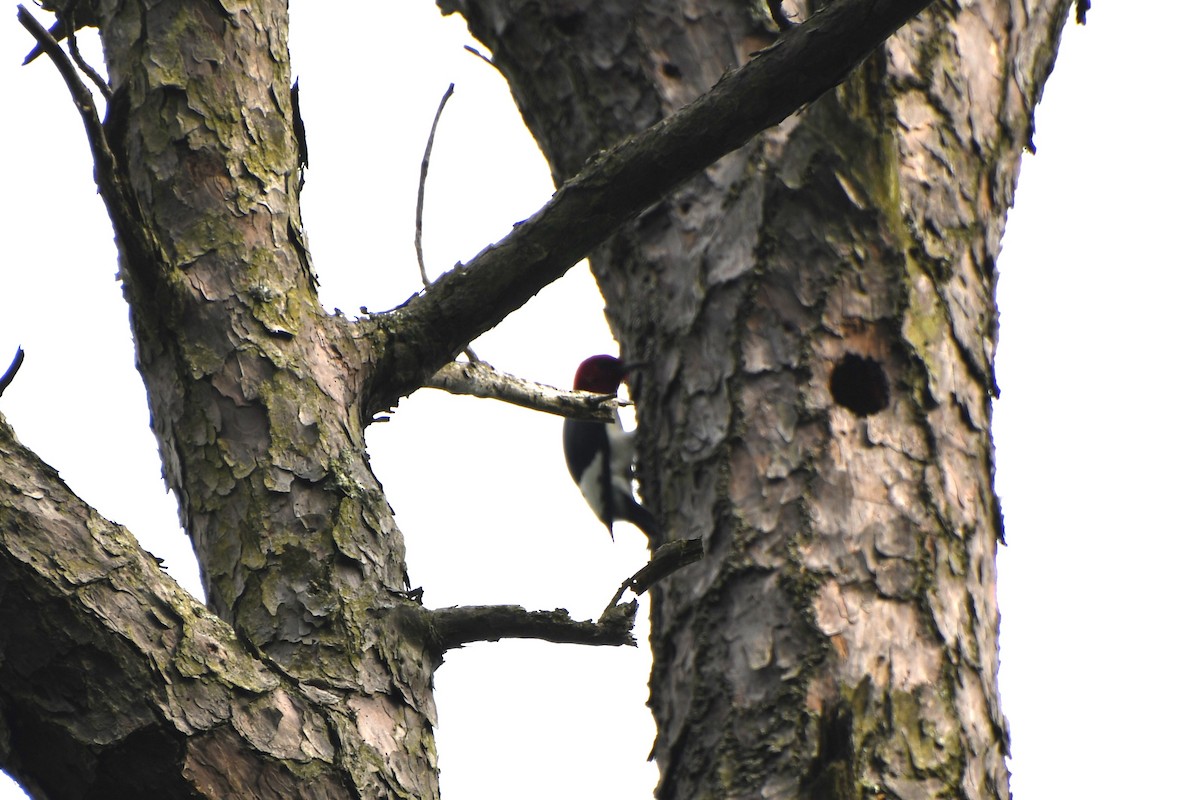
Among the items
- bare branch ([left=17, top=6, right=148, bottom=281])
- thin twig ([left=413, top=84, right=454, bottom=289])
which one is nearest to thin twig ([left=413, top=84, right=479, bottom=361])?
thin twig ([left=413, top=84, right=454, bottom=289])

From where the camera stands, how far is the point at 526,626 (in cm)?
171

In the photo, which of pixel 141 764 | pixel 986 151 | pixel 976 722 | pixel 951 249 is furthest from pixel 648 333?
pixel 141 764

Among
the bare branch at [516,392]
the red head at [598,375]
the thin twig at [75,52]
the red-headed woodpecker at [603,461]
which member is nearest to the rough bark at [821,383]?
the bare branch at [516,392]

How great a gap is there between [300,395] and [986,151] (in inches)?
78.2

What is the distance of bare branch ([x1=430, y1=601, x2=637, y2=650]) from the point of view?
5.45 ft

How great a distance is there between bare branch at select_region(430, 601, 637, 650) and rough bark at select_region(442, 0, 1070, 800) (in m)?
0.86

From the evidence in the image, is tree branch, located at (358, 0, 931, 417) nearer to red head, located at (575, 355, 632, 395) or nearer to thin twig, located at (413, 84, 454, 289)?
thin twig, located at (413, 84, 454, 289)

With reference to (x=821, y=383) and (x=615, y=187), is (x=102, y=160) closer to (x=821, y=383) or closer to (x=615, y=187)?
(x=615, y=187)

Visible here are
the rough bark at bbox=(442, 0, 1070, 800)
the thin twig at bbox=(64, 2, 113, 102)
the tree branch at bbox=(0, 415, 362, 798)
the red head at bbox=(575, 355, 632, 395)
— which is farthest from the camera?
the red head at bbox=(575, 355, 632, 395)

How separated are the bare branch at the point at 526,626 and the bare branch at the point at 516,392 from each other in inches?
46.9

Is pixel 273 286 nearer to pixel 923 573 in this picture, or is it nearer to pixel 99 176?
pixel 99 176

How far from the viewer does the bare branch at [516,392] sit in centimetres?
295

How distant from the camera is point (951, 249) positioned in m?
2.92

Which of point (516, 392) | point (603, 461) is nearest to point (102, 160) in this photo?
point (516, 392)
